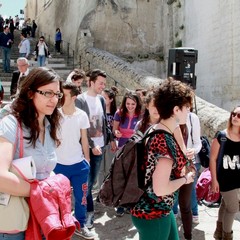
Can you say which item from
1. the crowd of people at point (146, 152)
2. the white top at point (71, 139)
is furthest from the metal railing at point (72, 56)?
the crowd of people at point (146, 152)

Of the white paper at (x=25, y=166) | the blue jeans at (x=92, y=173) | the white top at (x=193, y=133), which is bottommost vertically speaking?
the blue jeans at (x=92, y=173)

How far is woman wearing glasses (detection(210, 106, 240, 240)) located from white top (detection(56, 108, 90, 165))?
1394 mm

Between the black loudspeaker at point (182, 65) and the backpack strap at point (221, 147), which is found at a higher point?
the black loudspeaker at point (182, 65)

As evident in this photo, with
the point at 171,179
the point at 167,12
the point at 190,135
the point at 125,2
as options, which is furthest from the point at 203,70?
the point at 171,179

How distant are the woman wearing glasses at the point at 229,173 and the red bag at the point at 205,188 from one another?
938mm

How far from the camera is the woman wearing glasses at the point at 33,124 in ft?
6.52

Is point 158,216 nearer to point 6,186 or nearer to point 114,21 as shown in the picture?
point 6,186

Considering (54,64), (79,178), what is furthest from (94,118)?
(54,64)

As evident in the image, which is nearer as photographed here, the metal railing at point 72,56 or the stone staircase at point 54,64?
the metal railing at point 72,56

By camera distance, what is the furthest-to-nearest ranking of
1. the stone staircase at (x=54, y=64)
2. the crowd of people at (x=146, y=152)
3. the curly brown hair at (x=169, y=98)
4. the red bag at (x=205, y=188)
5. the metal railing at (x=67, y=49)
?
the metal railing at (x=67, y=49)
the stone staircase at (x=54, y=64)
the red bag at (x=205, y=188)
the curly brown hair at (x=169, y=98)
the crowd of people at (x=146, y=152)

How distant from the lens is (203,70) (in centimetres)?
1432

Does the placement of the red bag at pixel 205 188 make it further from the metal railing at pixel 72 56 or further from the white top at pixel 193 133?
the metal railing at pixel 72 56

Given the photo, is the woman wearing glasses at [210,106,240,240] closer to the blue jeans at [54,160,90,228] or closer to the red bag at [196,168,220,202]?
the red bag at [196,168,220,202]

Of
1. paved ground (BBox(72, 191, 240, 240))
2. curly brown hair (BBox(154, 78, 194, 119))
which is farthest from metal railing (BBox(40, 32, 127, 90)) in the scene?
curly brown hair (BBox(154, 78, 194, 119))
